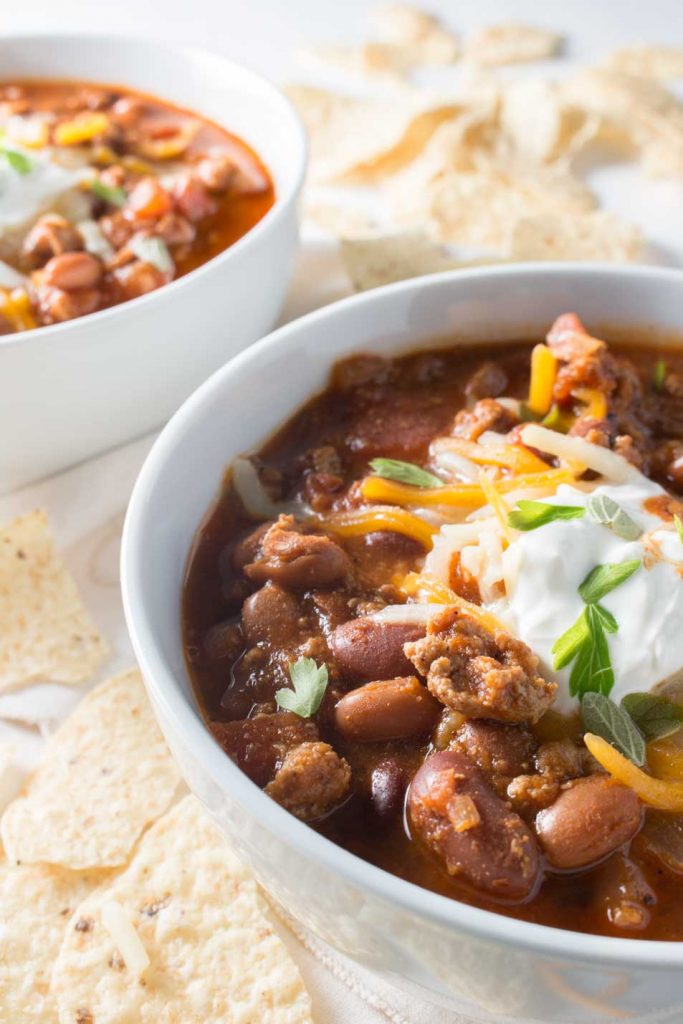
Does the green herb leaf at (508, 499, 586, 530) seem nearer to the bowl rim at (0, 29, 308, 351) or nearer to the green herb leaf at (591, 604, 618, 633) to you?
the green herb leaf at (591, 604, 618, 633)

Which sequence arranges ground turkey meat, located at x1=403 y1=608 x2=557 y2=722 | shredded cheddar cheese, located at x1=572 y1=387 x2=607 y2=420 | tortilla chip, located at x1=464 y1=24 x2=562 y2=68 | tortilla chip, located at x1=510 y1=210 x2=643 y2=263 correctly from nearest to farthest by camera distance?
1. ground turkey meat, located at x1=403 y1=608 x2=557 y2=722
2. shredded cheddar cheese, located at x1=572 y1=387 x2=607 y2=420
3. tortilla chip, located at x1=510 y1=210 x2=643 y2=263
4. tortilla chip, located at x1=464 y1=24 x2=562 y2=68

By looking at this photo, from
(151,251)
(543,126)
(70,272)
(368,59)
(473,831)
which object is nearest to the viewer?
(473,831)

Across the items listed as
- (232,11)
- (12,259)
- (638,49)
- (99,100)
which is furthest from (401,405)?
(232,11)

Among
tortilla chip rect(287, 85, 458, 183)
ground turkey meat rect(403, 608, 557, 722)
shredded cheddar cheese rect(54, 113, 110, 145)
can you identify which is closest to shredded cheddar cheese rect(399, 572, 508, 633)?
ground turkey meat rect(403, 608, 557, 722)

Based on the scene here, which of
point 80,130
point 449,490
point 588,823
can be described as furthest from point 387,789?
point 80,130

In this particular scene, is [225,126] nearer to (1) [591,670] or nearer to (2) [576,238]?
(2) [576,238]
